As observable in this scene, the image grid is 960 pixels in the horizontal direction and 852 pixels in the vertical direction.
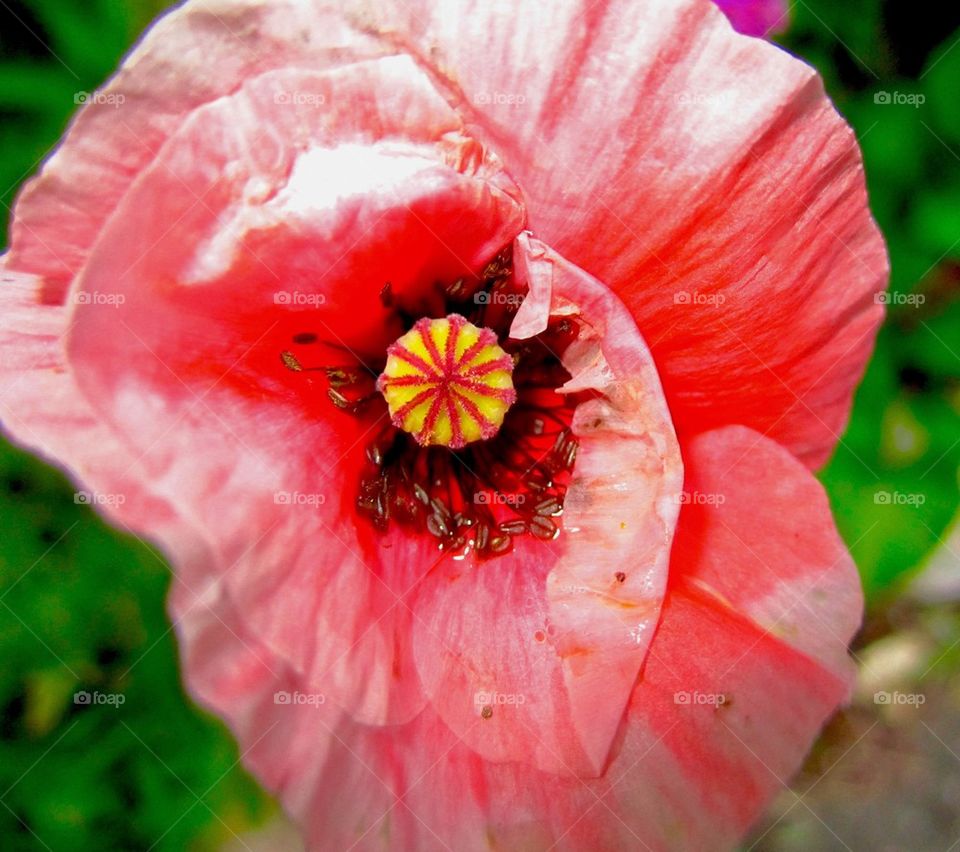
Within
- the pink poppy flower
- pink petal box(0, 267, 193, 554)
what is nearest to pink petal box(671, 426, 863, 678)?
the pink poppy flower

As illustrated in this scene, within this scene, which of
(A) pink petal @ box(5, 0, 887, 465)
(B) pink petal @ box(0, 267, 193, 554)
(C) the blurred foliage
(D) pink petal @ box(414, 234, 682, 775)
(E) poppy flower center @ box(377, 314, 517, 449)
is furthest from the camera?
(C) the blurred foliage

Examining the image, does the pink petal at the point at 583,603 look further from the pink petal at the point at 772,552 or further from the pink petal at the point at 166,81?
the pink petal at the point at 166,81

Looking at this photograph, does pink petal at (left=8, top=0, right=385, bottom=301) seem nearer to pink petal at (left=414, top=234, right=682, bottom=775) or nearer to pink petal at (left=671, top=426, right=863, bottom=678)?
pink petal at (left=414, top=234, right=682, bottom=775)

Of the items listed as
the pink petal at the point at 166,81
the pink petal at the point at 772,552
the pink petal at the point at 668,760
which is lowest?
the pink petal at the point at 668,760

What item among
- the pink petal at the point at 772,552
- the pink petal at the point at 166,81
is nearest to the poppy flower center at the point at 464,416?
the pink petal at the point at 772,552

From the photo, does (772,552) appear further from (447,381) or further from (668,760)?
(447,381)

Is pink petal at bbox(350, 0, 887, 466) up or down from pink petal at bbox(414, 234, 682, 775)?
up

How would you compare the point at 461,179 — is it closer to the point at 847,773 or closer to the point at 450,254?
the point at 450,254
